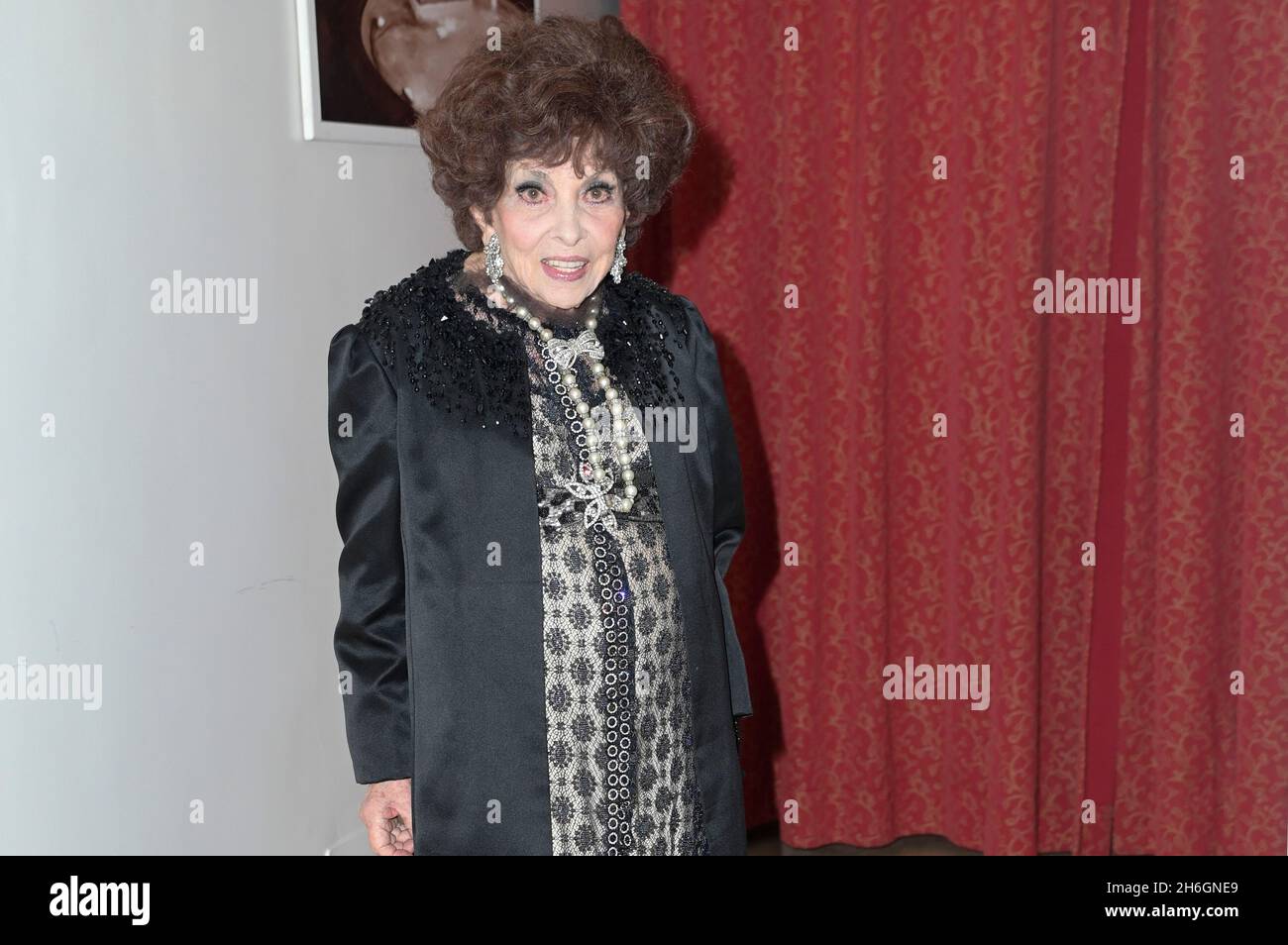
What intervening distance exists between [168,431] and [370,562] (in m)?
0.56

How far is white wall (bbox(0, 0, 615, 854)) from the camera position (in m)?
1.53

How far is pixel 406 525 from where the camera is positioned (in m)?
1.38

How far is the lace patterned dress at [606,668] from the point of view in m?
1.40

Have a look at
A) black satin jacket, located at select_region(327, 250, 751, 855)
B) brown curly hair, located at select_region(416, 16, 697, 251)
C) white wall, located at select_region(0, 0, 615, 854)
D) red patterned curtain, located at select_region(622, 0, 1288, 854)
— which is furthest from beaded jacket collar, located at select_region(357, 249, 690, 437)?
red patterned curtain, located at select_region(622, 0, 1288, 854)

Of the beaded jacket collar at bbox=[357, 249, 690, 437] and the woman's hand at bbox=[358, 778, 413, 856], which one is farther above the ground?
the beaded jacket collar at bbox=[357, 249, 690, 437]

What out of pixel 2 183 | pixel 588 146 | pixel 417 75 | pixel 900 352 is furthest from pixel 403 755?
pixel 900 352

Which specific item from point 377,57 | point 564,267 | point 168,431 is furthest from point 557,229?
point 377,57

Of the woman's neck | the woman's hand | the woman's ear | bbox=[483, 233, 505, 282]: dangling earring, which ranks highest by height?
the woman's ear

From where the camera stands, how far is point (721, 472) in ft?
5.44

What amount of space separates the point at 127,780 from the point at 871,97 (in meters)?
1.99

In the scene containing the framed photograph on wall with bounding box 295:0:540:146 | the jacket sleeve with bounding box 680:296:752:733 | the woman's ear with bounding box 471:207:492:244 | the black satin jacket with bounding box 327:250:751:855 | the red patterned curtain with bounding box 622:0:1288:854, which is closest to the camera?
the black satin jacket with bounding box 327:250:751:855

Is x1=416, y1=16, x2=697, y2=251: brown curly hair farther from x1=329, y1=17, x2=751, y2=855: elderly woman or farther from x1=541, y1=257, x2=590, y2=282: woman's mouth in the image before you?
x1=541, y1=257, x2=590, y2=282: woman's mouth

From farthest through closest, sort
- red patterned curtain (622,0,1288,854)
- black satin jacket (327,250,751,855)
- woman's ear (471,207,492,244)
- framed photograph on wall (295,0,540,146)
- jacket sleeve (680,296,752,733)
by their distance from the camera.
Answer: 1. red patterned curtain (622,0,1288,854)
2. framed photograph on wall (295,0,540,146)
3. jacket sleeve (680,296,752,733)
4. woman's ear (471,207,492,244)
5. black satin jacket (327,250,751,855)
